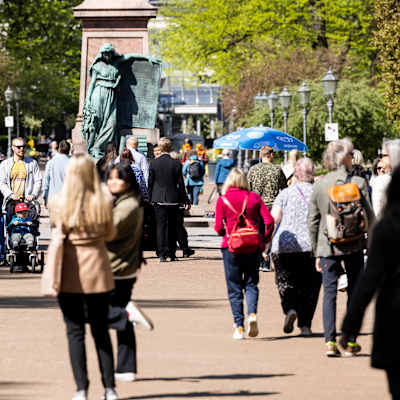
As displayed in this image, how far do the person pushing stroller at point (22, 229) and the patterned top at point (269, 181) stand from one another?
308cm

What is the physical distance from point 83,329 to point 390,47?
37.3 m

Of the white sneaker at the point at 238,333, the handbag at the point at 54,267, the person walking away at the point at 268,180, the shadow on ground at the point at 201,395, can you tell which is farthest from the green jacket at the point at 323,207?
the person walking away at the point at 268,180

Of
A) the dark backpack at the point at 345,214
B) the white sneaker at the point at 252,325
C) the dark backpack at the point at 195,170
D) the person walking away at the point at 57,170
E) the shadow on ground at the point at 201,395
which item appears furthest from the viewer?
the dark backpack at the point at 195,170

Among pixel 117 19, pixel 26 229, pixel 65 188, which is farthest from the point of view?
pixel 117 19

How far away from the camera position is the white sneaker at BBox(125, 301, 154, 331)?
24.3 feet

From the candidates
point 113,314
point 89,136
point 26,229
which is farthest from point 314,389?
point 89,136

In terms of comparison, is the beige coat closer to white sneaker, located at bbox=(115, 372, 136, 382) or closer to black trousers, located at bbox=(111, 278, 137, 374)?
black trousers, located at bbox=(111, 278, 137, 374)

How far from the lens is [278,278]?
403 inches

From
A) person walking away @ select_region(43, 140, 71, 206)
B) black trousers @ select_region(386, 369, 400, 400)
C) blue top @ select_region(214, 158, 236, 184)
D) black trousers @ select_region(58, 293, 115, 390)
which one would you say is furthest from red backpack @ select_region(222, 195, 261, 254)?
blue top @ select_region(214, 158, 236, 184)

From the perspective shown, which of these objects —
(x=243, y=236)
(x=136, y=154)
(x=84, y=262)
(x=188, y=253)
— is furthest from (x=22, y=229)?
(x=84, y=262)

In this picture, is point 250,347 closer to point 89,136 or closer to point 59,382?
point 59,382

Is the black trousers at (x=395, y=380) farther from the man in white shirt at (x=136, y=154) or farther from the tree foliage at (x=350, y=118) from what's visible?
the tree foliage at (x=350, y=118)

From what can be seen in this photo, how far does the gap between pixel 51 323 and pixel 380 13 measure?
34383 millimetres

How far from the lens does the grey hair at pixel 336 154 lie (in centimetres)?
913
